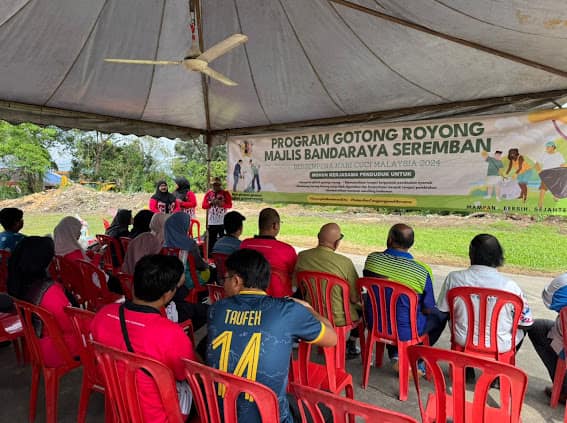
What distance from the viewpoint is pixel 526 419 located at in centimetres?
250

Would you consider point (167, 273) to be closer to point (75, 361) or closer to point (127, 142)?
point (75, 361)

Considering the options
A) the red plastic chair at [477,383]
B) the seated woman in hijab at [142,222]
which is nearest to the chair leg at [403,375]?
the red plastic chair at [477,383]

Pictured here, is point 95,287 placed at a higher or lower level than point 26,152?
lower

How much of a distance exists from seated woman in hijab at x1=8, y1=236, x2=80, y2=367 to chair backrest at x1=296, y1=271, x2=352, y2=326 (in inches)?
63.4

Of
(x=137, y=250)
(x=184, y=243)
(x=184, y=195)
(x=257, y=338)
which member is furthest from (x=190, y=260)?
(x=184, y=195)

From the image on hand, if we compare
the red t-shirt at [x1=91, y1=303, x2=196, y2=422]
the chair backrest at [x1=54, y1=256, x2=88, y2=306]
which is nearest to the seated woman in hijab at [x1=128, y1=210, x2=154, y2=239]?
the chair backrest at [x1=54, y1=256, x2=88, y2=306]

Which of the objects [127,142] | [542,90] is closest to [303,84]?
[542,90]

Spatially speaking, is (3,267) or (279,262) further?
(3,267)

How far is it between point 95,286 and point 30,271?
95cm

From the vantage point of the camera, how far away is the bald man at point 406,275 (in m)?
2.73

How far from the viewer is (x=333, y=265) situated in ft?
9.50

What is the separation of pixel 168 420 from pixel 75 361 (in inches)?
41.5

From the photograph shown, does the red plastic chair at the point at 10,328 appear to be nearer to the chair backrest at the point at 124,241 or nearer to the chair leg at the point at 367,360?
the chair backrest at the point at 124,241

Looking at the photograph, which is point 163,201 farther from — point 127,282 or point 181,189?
point 127,282
